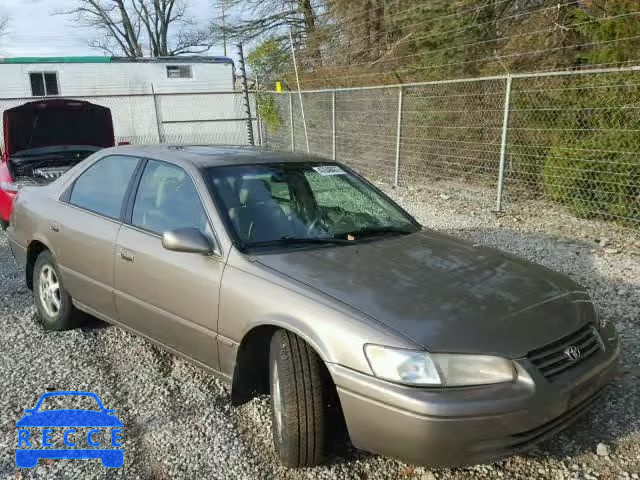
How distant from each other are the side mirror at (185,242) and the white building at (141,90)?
1545 centimetres

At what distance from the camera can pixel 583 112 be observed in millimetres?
7391

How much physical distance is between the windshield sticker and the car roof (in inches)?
3.2

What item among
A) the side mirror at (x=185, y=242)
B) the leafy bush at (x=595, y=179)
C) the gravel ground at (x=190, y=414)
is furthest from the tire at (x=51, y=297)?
the leafy bush at (x=595, y=179)

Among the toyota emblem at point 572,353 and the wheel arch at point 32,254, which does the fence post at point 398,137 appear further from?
the toyota emblem at point 572,353

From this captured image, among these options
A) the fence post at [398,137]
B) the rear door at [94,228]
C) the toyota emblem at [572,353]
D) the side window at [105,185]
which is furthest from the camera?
the fence post at [398,137]

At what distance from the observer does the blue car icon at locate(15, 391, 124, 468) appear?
111 inches

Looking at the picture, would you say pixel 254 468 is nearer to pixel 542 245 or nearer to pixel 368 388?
pixel 368 388

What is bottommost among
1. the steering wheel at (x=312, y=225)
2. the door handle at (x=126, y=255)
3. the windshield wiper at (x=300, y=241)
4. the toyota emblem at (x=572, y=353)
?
the toyota emblem at (x=572, y=353)

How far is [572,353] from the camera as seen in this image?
8.30 ft

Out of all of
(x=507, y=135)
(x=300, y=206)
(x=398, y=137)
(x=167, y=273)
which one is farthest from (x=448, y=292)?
(x=398, y=137)

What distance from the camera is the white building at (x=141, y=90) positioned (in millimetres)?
19047

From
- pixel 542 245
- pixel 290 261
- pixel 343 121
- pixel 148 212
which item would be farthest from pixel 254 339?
pixel 343 121

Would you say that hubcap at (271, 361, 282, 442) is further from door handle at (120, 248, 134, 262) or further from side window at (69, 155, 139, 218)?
side window at (69, 155, 139, 218)

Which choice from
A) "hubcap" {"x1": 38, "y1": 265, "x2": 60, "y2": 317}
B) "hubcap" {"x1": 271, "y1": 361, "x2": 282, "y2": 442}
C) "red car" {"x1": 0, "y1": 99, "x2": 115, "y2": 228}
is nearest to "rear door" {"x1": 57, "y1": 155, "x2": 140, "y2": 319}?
"hubcap" {"x1": 38, "y1": 265, "x2": 60, "y2": 317}
